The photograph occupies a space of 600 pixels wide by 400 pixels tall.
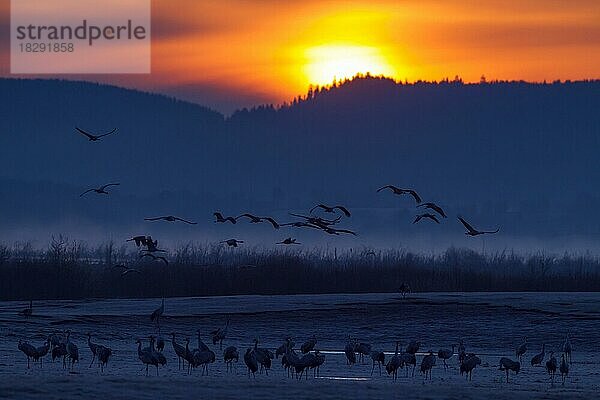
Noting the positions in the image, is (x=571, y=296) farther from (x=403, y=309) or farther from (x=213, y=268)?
(x=213, y=268)

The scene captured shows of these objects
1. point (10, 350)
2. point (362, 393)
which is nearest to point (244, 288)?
point (10, 350)

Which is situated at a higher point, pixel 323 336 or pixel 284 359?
pixel 323 336

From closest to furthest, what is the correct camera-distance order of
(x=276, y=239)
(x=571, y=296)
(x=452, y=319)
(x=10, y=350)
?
(x=10, y=350)
(x=452, y=319)
(x=571, y=296)
(x=276, y=239)

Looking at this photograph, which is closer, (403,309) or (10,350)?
(10,350)

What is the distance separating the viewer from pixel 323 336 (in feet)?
115

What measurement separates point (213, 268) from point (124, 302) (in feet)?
25.4

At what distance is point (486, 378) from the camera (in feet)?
→ 86.9

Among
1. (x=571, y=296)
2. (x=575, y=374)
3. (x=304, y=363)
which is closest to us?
(x=304, y=363)

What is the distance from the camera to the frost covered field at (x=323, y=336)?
23.3 m

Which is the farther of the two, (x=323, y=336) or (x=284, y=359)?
(x=323, y=336)

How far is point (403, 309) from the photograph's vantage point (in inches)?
1513

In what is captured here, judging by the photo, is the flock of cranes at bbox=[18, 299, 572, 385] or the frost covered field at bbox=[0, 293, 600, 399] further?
the flock of cranes at bbox=[18, 299, 572, 385]

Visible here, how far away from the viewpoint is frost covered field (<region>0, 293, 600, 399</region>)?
23281 millimetres

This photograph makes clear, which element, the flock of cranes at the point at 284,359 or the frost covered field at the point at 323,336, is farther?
the flock of cranes at the point at 284,359
